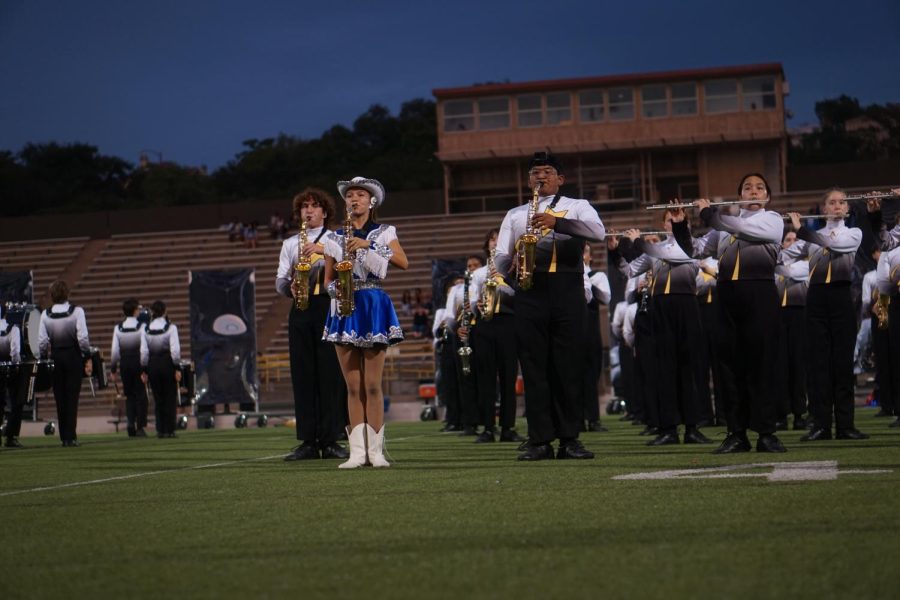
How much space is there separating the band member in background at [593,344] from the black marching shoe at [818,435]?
4.22 metres

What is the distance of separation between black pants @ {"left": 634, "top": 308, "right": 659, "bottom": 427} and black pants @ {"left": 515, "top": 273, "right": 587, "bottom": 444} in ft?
9.40

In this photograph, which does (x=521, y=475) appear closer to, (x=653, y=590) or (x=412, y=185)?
(x=653, y=590)

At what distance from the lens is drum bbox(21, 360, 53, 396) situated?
1856cm

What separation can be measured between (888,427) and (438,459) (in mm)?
5976

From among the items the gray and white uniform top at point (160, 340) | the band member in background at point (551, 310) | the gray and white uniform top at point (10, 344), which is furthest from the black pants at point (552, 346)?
the gray and white uniform top at point (160, 340)

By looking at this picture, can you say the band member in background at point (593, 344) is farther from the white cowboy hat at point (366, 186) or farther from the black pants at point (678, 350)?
the white cowboy hat at point (366, 186)

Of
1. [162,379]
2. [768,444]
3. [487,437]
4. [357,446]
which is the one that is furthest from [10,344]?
[768,444]

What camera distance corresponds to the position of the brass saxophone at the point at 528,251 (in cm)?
966

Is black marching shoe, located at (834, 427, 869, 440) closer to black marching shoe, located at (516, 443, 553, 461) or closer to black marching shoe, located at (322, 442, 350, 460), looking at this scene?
black marching shoe, located at (516, 443, 553, 461)

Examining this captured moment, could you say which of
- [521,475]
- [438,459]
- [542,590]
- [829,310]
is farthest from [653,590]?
[829,310]

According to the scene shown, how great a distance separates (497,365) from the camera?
48.7 feet

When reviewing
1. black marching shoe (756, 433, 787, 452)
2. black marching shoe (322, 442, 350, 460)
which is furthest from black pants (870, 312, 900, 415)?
black marching shoe (322, 442, 350, 460)

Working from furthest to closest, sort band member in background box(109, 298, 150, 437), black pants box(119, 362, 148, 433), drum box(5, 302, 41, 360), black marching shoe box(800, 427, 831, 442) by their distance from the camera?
black pants box(119, 362, 148, 433), band member in background box(109, 298, 150, 437), drum box(5, 302, 41, 360), black marching shoe box(800, 427, 831, 442)

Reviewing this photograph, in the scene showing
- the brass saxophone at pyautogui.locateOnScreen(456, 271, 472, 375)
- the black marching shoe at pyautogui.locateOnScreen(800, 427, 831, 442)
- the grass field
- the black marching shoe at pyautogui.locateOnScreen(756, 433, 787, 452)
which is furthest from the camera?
the brass saxophone at pyautogui.locateOnScreen(456, 271, 472, 375)
